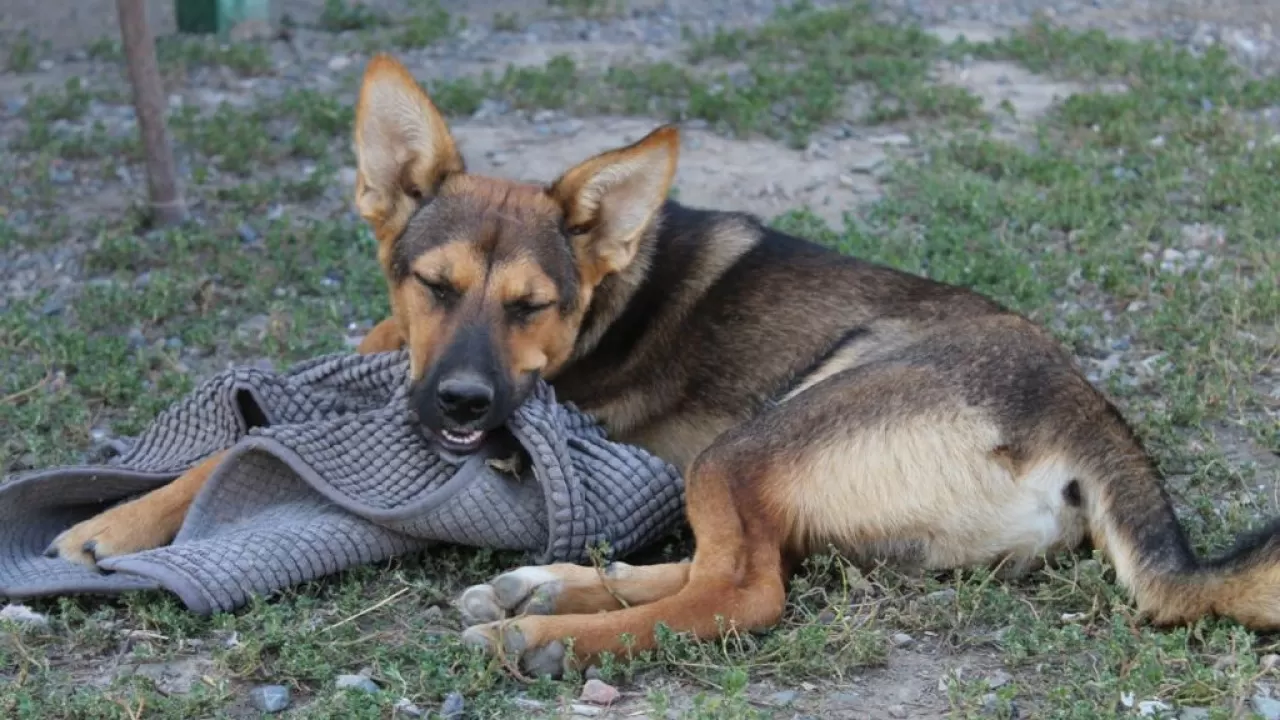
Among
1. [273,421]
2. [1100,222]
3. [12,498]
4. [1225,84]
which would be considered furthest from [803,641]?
[1225,84]

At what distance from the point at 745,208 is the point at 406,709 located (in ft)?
14.7

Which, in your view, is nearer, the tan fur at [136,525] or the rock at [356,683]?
the rock at [356,683]

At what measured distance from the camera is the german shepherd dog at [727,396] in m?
4.21

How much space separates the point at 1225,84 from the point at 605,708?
7.17 meters

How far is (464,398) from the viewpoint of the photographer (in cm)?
456

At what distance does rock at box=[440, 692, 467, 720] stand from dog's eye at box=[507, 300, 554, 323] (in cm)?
136

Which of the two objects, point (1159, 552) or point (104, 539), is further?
point (104, 539)

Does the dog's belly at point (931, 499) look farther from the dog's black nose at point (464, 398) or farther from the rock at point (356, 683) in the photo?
the rock at point (356, 683)

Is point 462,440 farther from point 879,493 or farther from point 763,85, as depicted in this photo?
point 763,85

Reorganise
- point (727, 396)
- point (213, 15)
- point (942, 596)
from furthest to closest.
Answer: point (213, 15), point (727, 396), point (942, 596)

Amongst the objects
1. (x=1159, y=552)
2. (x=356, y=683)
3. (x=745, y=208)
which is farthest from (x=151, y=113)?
(x=1159, y=552)

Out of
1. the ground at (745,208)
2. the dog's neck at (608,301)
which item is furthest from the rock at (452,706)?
the dog's neck at (608,301)

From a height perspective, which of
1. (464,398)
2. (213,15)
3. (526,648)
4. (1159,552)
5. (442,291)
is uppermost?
(213,15)

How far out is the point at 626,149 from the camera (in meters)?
4.95
